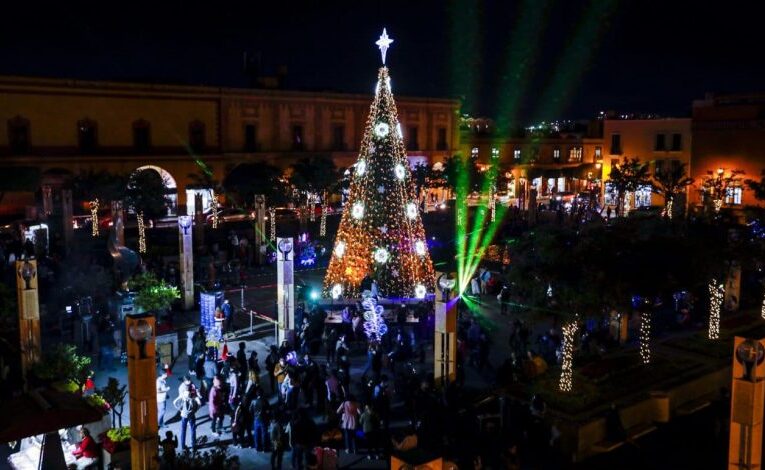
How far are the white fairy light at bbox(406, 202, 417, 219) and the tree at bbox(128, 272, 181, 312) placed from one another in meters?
6.50

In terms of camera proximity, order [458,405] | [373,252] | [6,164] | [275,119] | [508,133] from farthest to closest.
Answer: [508,133]
[275,119]
[6,164]
[373,252]
[458,405]

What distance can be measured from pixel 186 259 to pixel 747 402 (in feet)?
52.1

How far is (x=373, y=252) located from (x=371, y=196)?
1521 millimetres

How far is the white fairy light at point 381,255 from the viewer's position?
20812 mm

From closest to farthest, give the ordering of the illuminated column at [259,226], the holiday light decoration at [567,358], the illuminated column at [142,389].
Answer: the illuminated column at [142,389] → the holiday light decoration at [567,358] → the illuminated column at [259,226]

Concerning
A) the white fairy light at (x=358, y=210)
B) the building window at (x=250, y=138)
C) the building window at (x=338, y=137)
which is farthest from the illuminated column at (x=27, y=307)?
the building window at (x=338, y=137)

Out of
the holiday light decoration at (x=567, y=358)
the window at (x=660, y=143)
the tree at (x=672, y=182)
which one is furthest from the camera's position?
the window at (x=660, y=143)

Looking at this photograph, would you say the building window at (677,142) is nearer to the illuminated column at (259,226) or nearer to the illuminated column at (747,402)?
the illuminated column at (259,226)

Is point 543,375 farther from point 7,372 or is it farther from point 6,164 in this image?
point 6,164

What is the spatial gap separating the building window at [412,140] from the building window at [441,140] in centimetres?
216

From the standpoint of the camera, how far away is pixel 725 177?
4609cm

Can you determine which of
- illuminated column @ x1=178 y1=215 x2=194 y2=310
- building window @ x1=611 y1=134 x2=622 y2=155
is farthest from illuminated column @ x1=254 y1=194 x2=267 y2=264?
building window @ x1=611 y1=134 x2=622 y2=155

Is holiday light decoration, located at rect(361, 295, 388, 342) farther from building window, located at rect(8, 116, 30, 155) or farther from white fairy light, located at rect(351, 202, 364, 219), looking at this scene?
building window, located at rect(8, 116, 30, 155)

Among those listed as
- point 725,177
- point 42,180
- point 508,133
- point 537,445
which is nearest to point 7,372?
point 537,445
